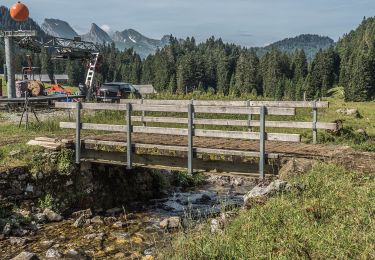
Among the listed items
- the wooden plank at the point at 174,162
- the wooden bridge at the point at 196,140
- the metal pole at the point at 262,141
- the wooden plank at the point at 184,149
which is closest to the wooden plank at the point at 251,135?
the wooden bridge at the point at 196,140

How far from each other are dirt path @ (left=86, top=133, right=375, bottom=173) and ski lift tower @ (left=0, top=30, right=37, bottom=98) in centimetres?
2046

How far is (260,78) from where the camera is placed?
144 m

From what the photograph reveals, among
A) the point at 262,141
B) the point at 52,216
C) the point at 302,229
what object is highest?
the point at 262,141

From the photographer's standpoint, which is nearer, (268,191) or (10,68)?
(268,191)

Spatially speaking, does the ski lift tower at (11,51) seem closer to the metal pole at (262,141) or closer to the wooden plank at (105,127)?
the wooden plank at (105,127)

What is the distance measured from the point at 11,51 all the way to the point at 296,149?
2745cm

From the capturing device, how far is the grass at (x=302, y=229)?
6.37 metres

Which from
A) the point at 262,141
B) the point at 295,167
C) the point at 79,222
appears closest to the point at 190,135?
the point at 262,141

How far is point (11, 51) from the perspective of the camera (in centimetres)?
3319

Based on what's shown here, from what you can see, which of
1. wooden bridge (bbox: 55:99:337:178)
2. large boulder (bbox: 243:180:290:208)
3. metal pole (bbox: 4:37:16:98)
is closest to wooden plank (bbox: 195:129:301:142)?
wooden bridge (bbox: 55:99:337:178)

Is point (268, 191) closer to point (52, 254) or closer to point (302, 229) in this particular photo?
point (302, 229)

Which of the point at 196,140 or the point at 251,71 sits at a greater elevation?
the point at 251,71

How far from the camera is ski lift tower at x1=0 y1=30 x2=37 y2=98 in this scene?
1281 inches

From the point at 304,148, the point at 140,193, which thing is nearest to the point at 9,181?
the point at 140,193
